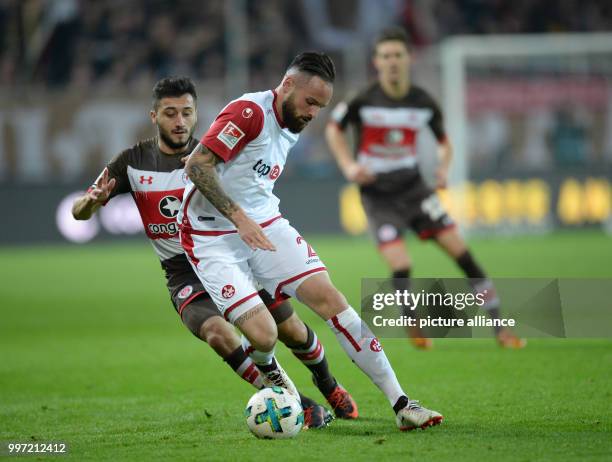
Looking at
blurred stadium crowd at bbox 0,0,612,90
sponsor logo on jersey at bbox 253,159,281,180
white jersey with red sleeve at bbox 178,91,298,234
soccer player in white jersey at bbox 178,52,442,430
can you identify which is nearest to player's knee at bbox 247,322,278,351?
soccer player in white jersey at bbox 178,52,442,430

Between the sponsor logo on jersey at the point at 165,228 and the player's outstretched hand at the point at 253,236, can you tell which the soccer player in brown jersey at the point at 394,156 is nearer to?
the sponsor logo on jersey at the point at 165,228

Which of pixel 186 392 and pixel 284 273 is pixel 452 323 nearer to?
pixel 284 273

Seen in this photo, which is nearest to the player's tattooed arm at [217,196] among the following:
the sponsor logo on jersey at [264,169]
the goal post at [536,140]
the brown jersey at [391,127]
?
the sponsor logo on jersey at [264,169]

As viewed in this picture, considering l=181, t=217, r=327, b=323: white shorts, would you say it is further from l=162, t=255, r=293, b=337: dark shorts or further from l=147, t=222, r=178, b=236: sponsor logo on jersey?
l=147, t=222, r=178, b=236: sponsor logo on jersey

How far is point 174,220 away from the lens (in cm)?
655

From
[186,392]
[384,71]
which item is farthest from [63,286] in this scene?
[186,392]

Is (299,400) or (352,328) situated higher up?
(352,328)

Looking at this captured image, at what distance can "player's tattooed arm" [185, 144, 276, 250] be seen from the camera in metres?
5.51

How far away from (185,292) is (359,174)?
3.35m

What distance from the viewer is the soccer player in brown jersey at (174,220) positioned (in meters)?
6.29

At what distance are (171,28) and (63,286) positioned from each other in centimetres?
1000

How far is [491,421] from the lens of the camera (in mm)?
6004

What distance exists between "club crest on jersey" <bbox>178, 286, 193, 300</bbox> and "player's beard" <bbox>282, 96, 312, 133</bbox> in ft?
4.01

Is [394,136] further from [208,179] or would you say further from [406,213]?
[208,179]
